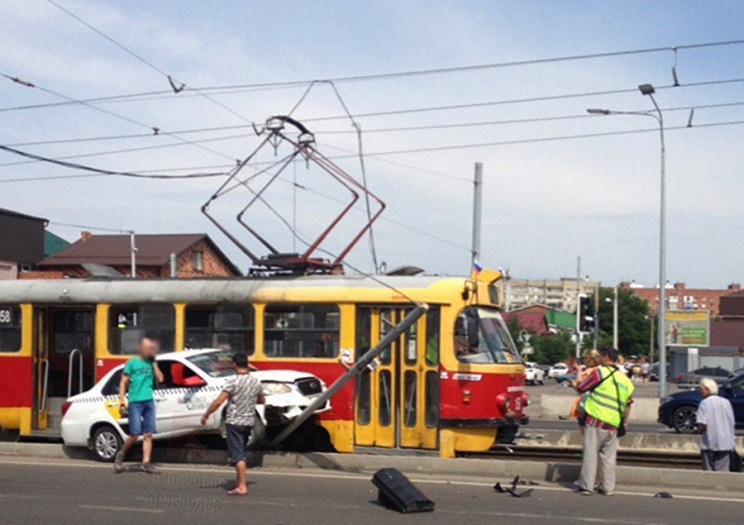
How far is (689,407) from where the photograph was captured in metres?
21.5

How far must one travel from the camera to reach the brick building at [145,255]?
57.9 meters

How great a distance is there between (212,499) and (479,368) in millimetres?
4562

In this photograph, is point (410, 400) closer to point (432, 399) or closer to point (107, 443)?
point (432, 399)

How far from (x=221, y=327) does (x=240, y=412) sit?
4.12 metres

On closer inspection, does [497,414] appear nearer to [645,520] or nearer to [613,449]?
[613,449]

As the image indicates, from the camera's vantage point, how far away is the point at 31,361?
53.5 ft

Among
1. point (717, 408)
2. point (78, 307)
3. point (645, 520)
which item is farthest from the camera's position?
point (78, 307)

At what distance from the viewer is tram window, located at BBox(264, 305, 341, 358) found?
14664 millimetres

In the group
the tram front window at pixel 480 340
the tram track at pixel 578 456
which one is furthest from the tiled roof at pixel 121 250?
the tram front window at pixel 480 340

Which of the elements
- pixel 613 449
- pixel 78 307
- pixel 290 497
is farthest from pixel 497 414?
pixel 78 307

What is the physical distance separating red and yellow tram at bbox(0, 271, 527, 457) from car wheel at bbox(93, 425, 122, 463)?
1902mm

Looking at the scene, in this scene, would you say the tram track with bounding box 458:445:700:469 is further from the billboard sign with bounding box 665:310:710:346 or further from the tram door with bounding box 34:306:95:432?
the billboard sign with bounding box 665:310:710:346

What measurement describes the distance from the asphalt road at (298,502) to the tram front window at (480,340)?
2264mm

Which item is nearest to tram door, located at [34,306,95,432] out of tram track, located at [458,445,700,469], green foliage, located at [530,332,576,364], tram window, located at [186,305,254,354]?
tram window, located at [186,305,254,354]
